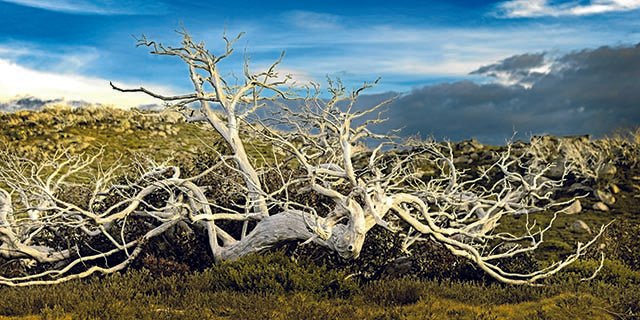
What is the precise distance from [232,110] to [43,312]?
7.27 m

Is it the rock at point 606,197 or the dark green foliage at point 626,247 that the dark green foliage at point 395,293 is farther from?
the rock at point 606,197

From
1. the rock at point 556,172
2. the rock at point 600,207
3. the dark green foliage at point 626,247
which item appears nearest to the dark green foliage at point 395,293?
the dark green foliage at point 626,247

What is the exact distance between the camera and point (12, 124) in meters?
46.1

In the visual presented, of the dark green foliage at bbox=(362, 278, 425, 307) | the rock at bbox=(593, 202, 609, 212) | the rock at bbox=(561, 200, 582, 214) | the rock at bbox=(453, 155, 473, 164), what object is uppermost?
the dark green foliage at bbox=(362, 278, 425, 307)

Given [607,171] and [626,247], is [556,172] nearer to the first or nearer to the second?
[607,171]

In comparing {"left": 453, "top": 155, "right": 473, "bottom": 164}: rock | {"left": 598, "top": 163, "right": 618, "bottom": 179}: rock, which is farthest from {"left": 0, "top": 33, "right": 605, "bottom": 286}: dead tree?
{"left": 453, "top": 155, "right": 473, "bottom": 164}: rock

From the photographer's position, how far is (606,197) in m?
31.0

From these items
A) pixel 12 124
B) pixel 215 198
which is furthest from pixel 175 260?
pixel 12 124

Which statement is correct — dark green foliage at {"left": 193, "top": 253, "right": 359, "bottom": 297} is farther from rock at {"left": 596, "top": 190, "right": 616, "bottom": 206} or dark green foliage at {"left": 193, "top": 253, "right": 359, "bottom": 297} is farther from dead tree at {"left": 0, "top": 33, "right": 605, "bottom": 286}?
rock at {"left": 596, "top": 190, "right": 616, "bottom": 206}

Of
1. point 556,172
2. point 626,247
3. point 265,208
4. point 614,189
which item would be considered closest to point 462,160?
point 556,172

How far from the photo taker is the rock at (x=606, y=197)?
30.5 meters

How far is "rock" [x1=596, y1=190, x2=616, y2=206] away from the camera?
3055cm

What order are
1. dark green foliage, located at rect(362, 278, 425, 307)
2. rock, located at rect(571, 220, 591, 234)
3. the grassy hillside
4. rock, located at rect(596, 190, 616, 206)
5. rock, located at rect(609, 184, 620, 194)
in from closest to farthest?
the grassy hillside
dark green foliage, located at rect(362, 278, 425, 307)
rock, located at rect(571, 220, 591, 234)
rock, located at rect(596, 190, 616, 206)
rock, located at rect(609, 184, 620, 194)

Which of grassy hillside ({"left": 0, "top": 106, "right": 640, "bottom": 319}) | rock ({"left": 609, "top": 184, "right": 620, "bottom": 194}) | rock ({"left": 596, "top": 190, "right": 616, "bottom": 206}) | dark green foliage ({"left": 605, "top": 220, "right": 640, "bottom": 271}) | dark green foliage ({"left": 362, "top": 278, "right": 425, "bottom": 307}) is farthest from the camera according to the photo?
rock ({"left": 609, "top": 184, "right": 620, "bottom": 194})
